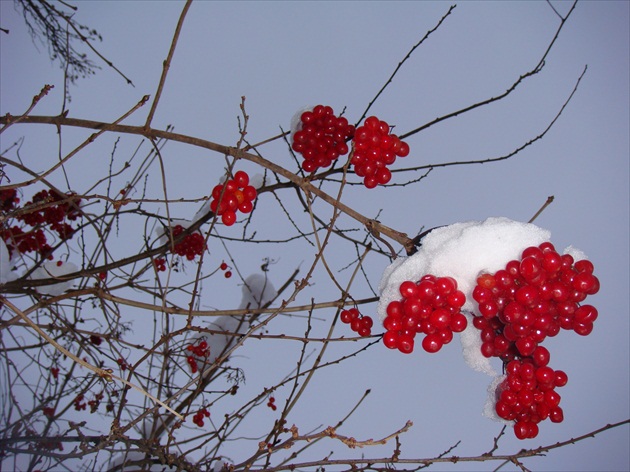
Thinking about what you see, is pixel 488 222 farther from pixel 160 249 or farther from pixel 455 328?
pixel 160 249

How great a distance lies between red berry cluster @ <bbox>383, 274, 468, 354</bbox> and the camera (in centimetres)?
79

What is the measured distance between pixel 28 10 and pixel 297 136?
4.95 ft

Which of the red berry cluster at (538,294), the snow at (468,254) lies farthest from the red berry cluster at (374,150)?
the red berry cluster at (538,294)

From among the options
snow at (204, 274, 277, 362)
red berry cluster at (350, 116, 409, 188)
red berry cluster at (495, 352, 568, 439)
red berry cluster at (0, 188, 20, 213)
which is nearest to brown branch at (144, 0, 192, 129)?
red berry cluster at (350, 116, 409, 188)

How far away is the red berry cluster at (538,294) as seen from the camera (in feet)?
2.47

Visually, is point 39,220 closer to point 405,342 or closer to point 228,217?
point 228,217

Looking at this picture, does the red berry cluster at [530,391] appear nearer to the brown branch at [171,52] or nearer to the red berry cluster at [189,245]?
the brown branch at [171,52]

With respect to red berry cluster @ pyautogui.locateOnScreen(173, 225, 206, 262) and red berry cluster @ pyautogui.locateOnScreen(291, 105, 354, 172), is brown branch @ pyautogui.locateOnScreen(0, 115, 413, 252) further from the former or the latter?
red berry cluster @ pyautogui.locateOnScreen(173, 225, 206, 262)

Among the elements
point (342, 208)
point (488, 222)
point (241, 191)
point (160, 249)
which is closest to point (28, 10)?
point (160, 249)

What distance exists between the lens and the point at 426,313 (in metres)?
0.79

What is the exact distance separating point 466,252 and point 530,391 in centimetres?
28

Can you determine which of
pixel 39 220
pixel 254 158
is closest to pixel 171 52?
pixel 254 158

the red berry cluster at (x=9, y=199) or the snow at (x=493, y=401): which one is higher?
the red berry cluster at (x=9, y=199)

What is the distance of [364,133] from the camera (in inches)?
42.1
